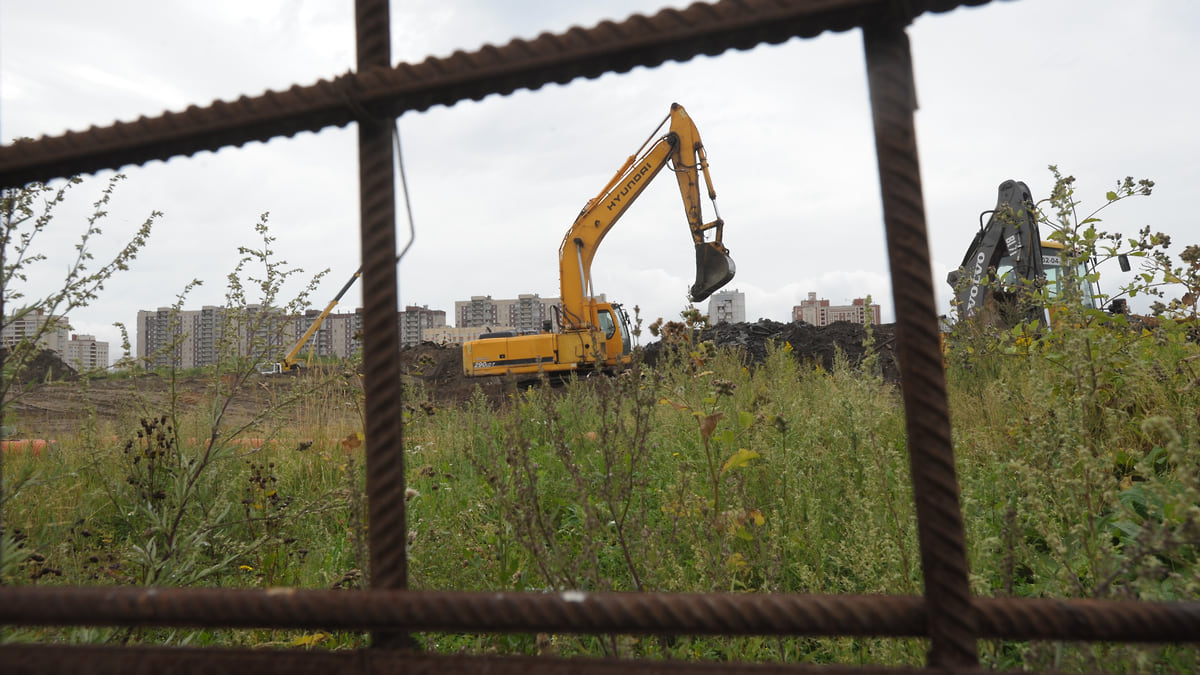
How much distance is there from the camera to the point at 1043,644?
1042mm

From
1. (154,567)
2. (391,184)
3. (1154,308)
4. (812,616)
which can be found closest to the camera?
(812,616)

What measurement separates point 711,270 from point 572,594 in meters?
10.1

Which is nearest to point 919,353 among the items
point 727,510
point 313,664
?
point 313,664

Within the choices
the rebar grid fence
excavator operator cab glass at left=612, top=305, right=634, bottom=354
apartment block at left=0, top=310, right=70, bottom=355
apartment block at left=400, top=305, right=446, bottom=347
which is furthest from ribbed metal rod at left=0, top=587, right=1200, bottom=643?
apartment block at left=400, top=305, right=446, bottom=347

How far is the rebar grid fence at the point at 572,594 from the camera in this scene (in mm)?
569

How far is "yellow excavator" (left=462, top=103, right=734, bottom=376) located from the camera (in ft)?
34.8

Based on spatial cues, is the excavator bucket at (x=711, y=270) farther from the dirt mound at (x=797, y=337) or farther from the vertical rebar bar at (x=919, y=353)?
the vertical rebar bar at (x=919, y=353)

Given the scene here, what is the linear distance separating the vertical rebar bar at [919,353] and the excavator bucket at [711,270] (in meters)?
9.77

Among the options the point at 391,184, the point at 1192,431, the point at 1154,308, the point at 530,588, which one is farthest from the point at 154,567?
the point at 1154,308

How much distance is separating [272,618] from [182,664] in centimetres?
12

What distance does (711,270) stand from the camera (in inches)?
411

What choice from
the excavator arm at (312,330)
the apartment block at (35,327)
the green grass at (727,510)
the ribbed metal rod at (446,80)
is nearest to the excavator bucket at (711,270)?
the excavator arm at (312,330)

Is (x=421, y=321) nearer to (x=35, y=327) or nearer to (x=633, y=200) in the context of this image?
(x=633, y=200)

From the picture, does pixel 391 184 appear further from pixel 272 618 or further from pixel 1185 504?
pixel 1185 504
